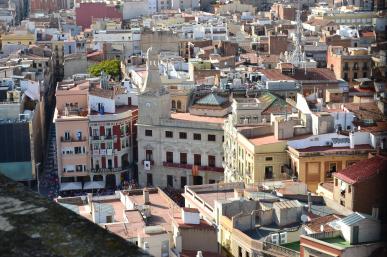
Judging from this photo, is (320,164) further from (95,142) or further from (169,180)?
(95,142)

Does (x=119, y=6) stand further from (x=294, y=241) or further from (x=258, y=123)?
(x=294, y=241)

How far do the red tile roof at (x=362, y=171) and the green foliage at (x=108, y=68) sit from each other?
25.1 meters

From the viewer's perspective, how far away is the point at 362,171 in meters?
18.9

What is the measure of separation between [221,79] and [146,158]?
4698mm

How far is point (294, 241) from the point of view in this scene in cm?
1617

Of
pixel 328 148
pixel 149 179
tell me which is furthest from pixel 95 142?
pixel 328 148

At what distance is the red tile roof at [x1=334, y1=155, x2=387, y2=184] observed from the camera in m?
18.5

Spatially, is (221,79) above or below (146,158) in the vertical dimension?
above

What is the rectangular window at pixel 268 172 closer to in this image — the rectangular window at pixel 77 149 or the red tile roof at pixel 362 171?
the red tile roof at pixel 362 171

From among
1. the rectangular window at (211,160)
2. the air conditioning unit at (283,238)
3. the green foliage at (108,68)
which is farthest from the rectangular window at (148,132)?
the air conditioning unit at (283,238)

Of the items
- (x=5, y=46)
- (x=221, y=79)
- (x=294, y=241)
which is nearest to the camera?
(x=294, y=241)

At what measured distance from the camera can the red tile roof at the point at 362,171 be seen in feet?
60.5

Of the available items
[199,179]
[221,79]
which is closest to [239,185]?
[199,179]

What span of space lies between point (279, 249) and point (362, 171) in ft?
14.2
